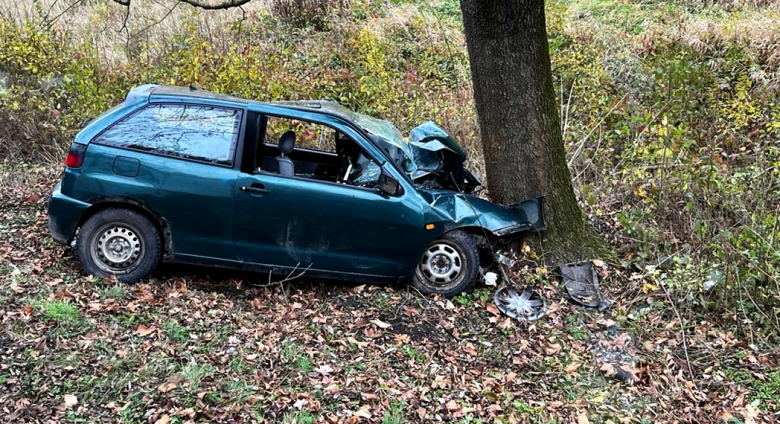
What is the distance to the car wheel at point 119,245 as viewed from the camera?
5.18 m

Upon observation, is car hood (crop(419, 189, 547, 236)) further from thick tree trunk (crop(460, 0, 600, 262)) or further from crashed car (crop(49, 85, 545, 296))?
thick tree trunk (crop(460, 0, 600, 262))

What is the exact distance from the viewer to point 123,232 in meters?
5.21

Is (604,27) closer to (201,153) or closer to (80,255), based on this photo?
(201,153)

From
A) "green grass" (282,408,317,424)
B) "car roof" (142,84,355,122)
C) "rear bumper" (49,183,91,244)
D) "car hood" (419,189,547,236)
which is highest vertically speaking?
"car roof" (142,84,355,122)

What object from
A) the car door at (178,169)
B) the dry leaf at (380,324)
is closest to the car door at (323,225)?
the car door at (178,169)

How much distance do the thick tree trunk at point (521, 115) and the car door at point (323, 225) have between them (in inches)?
50.4

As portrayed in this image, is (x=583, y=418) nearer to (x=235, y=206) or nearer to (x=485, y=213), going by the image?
(x=485, y=213)

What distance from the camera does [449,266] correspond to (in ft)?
18.1

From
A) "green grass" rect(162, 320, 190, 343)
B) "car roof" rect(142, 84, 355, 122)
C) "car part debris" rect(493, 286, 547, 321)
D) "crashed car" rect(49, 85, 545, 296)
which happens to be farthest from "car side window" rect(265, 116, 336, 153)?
"green grass" rect(162, 320, 190, 343)

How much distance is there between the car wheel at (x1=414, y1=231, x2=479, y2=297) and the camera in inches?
216

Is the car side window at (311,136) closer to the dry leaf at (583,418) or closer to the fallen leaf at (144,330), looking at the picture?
the fallen leaf at (144,330)

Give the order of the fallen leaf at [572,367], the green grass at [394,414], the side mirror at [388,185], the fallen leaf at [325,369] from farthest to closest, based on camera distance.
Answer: the side mirror at [388,185], the fallen leaf at [572,367], the fallen leaf at [325,369], the green grass at [394,414]

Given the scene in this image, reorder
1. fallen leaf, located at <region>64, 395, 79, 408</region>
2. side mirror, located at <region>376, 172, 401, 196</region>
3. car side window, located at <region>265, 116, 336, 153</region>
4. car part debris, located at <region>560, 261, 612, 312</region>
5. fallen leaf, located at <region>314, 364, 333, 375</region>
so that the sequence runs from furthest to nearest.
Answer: car side window, located at <region>265, 116, 336, 153</region>
car part debris, located at <region>560, 261, 612, 312</region>
side mirror, located at <region>376, 172, 401, 196</region>
fallen leaf, located at <region>314, 364, 333, 375</region>
fallen leaf, located at <region>64, 395, 79, 408</region>

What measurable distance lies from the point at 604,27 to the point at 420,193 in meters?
8.15
